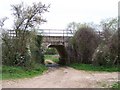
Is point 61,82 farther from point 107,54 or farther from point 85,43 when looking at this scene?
point 85,43

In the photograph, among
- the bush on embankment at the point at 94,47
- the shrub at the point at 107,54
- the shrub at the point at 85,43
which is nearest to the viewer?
the shrub at the point at 107,54

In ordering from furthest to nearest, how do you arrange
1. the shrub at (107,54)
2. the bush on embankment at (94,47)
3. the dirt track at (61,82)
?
the bush on embankment at (94,47) → the shrub at (107,54) → the dirt track at (61,82)

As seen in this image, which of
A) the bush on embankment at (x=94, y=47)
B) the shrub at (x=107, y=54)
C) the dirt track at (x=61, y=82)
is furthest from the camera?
the bush on embankment at (x=94, y=47)

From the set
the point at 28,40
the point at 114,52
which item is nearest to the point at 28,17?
the point at 28,40

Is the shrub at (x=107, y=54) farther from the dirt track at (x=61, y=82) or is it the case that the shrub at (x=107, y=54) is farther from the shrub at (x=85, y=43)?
the dirt track at (x=61, y=82)

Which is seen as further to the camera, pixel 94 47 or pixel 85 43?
pixel 85 43

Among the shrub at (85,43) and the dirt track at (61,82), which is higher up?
the shrub at (85,43)

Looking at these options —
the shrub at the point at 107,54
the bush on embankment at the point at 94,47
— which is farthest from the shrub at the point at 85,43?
the shrub at the point at 107,54

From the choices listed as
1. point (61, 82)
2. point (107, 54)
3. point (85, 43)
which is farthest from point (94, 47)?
point (61, 82)

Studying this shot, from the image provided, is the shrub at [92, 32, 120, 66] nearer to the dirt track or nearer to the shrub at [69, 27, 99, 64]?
the shrub at [69, 27, 99, 64]

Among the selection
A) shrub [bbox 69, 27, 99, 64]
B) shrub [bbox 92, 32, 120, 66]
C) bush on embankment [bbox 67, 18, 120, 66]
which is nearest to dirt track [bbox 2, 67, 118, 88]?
shrub [bbox 92, 32, 120, 66]

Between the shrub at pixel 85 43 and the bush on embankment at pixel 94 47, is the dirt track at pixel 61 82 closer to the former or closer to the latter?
the bush on embankment at pixel 94 47

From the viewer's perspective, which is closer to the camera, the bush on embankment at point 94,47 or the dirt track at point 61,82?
the dirt track at point 61,82

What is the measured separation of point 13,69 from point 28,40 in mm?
4612
